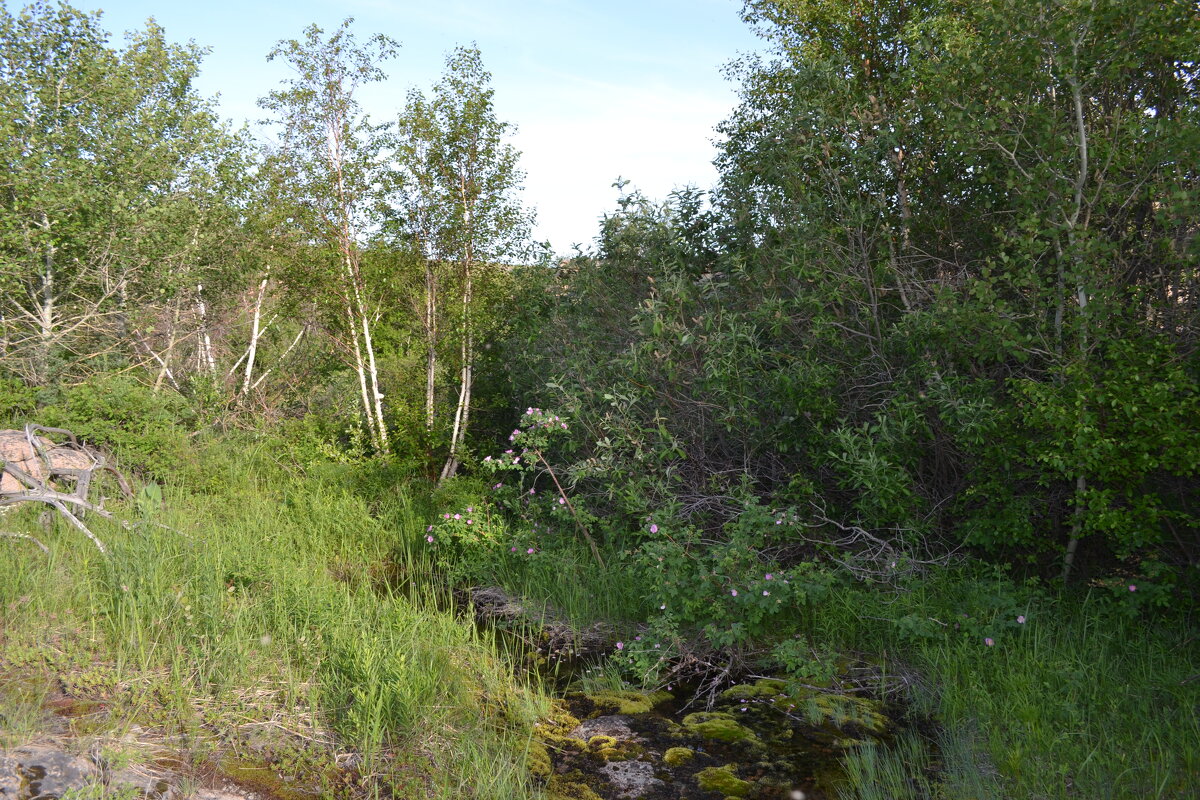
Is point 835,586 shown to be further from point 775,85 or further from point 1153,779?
point 775,85

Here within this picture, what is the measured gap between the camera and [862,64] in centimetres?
809

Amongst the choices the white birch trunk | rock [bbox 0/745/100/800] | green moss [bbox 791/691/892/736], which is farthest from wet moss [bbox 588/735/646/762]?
the white birch trunk

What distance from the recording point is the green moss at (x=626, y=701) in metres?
4.89

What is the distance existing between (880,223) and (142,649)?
566 cm

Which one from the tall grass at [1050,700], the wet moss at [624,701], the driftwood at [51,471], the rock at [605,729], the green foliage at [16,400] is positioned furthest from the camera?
the green foliage at [16,400]

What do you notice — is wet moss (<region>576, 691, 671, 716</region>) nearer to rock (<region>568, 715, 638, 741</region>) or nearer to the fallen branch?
rock (<region>568, 715, 638, 741</region>)

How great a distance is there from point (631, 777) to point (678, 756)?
1.04 feet

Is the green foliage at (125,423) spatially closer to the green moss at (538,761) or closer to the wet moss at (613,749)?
the green moss at (538,761)

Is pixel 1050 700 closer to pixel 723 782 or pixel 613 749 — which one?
pixel 723 782

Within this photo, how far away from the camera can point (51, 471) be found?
297 inches

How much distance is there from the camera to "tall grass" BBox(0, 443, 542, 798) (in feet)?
13.4

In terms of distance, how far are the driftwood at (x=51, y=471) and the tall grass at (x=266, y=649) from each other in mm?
270

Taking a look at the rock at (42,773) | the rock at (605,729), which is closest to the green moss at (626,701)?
the rock at (605,729)

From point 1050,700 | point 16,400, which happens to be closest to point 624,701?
point 1050,700
